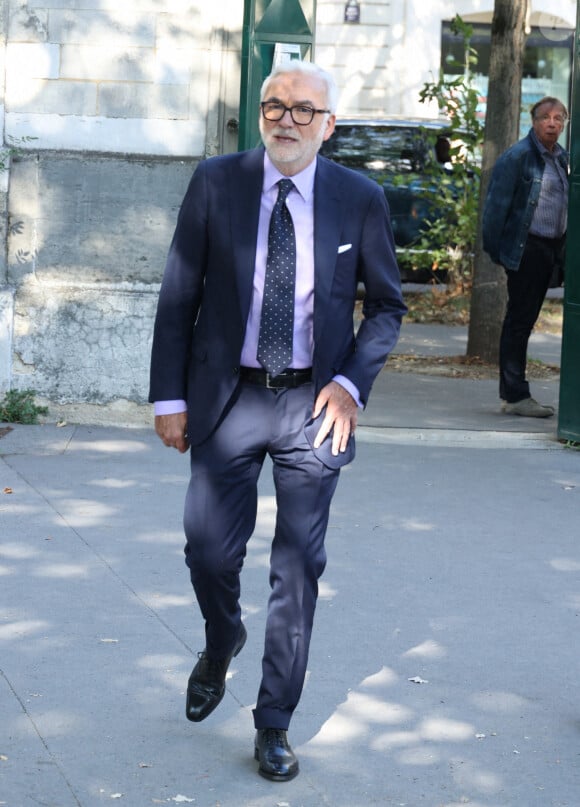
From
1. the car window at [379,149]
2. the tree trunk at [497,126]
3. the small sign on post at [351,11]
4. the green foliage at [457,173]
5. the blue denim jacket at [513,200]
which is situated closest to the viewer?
the blue denim jacket at [513,200]

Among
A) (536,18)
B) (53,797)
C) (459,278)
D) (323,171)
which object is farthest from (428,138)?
(536,18)

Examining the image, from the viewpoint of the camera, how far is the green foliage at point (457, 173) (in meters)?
13.1

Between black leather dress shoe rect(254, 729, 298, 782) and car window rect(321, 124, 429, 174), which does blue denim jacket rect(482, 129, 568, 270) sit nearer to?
black leather dress shoe rect(254, 729, 298, 782)

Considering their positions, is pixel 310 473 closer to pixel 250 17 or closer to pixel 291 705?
pixel 291 705

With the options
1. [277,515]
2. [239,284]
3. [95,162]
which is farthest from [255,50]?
[277,515]

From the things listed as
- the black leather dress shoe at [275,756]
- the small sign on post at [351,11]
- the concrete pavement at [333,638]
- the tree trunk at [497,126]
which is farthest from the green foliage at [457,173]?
the small sign on post at [351,11]

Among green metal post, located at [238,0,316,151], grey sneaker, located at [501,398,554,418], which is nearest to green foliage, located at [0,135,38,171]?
green metal post, located at [238,0,316,151]

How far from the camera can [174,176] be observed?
8906 millimetres

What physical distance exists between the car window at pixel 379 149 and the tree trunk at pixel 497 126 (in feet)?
17.5

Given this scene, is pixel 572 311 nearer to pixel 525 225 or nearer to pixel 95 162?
pixel 525 225

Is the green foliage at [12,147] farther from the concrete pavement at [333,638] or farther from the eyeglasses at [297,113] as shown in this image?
the eyeglasses at [297,113]

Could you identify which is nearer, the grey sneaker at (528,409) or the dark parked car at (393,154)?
the grey sneaker at (528,409)

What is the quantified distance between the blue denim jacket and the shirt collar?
5507 millimetres

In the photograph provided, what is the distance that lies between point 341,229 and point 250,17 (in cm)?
485
